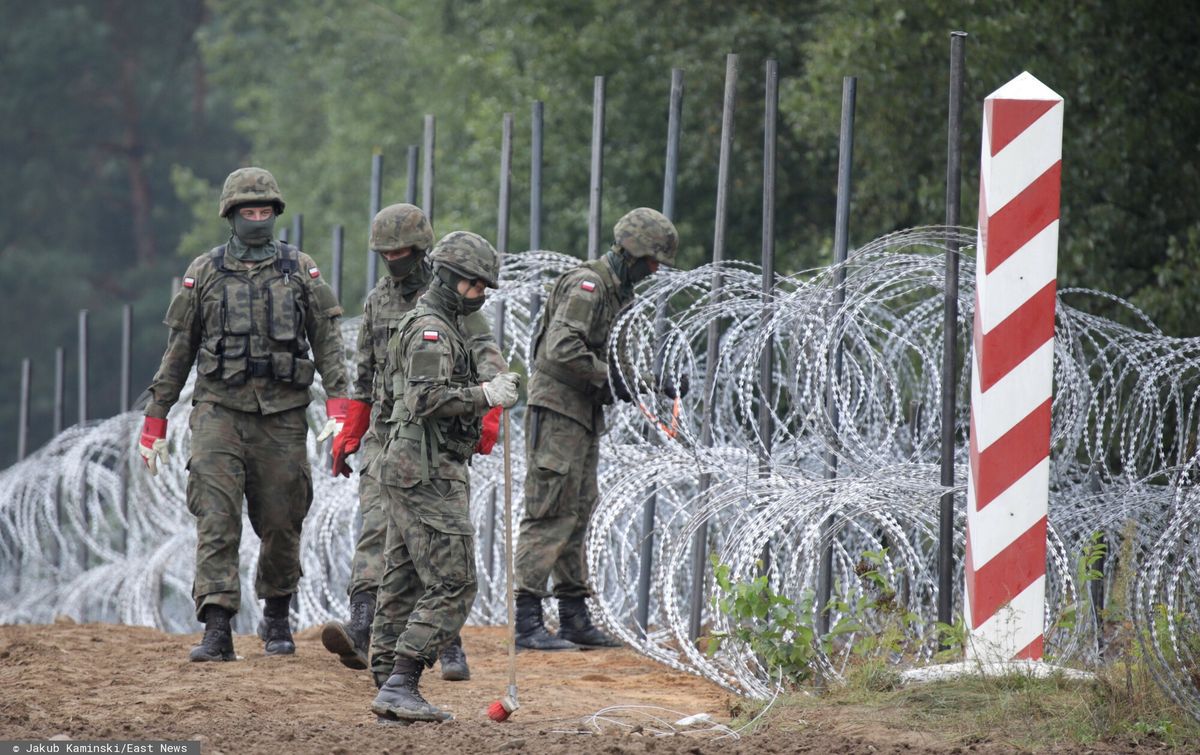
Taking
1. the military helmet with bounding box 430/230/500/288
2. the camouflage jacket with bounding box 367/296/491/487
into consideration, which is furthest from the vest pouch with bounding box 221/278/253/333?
the military helmet with bounding box 430/230/500/288

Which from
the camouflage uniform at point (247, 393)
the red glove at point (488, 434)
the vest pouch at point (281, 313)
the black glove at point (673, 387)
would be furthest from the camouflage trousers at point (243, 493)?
the black glove at point (673, 387)

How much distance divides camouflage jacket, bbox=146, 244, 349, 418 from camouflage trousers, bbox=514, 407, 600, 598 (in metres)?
1.00

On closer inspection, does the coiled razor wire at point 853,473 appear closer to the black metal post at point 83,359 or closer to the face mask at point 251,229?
the face mask at point 251,229

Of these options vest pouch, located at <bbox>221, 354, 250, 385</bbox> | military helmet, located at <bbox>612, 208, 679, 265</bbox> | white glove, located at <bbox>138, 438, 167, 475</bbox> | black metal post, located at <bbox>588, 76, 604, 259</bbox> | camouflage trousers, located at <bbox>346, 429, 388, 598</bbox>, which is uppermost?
black metal post, located at <bbox>588, 76, 604, 259</bbox>

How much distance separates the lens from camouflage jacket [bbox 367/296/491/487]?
21.4 ft

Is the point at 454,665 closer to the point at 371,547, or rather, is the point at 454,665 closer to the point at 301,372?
the point at 371,547

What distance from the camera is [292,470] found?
315 inches

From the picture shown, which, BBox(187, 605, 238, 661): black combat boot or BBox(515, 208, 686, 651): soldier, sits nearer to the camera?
BBox(187, 605, 238, 661): black combat boot

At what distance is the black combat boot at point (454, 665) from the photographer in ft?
25.3

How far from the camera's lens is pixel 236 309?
7.91 meters

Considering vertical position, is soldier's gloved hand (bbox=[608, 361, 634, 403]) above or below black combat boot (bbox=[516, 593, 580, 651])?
above

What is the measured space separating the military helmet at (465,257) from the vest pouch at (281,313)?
4.91 ft

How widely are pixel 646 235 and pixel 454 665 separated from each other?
213cm

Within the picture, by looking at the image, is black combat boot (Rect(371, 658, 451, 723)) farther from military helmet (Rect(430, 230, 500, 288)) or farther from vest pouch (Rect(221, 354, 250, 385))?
vest pouch (Rect(221, 354, 250, 385))
